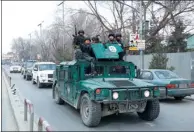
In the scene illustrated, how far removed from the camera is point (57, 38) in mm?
51375

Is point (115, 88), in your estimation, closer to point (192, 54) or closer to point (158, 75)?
point (158, 75)

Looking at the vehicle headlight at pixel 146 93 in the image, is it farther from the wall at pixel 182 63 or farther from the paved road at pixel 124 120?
the wall at pixel 182 63

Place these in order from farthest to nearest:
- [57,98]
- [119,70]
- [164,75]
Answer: [164,75], [57,98], [119,70]

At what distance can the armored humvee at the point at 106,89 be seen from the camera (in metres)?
7.43

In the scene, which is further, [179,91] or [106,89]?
[179,91]

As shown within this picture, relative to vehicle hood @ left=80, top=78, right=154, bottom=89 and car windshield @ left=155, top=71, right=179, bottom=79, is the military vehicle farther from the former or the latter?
vehicle hood @ left=80, top=78, right=154, bottom=89

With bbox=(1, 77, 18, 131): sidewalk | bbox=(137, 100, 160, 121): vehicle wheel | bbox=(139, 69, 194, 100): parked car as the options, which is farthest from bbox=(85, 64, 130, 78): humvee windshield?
bbox=(139, 69, 194, 100): parked car

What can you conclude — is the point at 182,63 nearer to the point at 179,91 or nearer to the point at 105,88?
the point at 179,91

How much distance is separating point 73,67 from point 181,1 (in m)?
24.2

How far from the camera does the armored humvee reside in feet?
24.4

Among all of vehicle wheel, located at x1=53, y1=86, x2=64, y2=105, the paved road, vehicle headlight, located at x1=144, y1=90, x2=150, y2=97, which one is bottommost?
the paved road

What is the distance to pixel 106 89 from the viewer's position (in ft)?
24.0

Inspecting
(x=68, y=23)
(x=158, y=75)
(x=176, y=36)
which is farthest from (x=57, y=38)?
(x=158, y=75)

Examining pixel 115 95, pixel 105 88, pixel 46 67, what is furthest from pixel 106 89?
pixel 46 67
